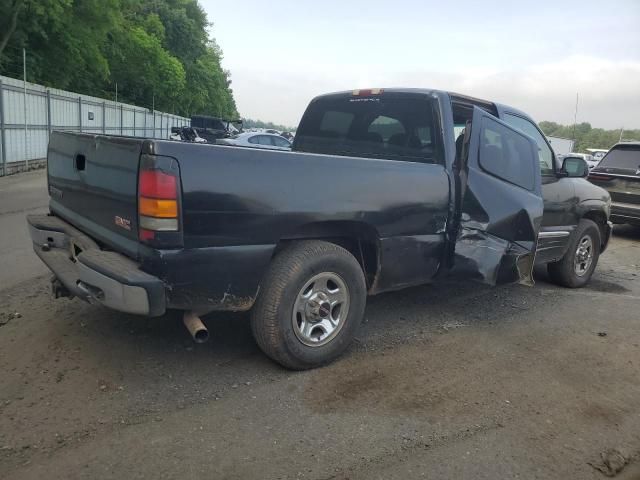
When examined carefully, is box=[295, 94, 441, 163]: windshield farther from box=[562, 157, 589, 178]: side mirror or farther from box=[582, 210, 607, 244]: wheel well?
box=[582, 210, 607, 244]: wheel well

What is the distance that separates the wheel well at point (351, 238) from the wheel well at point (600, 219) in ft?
11.2

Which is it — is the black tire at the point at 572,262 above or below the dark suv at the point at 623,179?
→ below

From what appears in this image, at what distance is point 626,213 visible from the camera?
9492 millimetres

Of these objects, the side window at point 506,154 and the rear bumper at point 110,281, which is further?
the side window at point 506,154

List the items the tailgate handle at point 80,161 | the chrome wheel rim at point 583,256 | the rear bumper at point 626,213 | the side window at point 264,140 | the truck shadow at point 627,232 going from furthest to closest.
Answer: the side window at point 264,140, the truck shadow at point 627,232, the rear bumper at point 626,213, the chrome wheel rim at point 583,256, the tailgate handle at point 80,161

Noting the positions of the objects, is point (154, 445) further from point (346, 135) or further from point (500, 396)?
point (346, 135)

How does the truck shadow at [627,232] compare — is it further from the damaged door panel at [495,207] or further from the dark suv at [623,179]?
the damaged door panel at [495,207]

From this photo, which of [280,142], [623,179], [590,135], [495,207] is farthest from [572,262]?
[590,135]

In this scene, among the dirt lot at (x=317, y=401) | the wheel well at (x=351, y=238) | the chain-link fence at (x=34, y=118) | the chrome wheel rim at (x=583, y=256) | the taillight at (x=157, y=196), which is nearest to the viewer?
the dirt lot at (x=317, y=401)

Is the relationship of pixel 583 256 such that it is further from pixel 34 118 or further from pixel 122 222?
pixel 34 118

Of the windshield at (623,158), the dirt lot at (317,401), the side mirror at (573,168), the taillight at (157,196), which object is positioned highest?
the windshield at (623,158)

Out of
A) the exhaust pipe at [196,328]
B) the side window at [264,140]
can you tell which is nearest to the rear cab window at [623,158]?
the exhaust pipe at [196,328]

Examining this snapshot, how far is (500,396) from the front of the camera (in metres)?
3.42

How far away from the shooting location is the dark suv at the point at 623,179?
945cm
